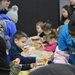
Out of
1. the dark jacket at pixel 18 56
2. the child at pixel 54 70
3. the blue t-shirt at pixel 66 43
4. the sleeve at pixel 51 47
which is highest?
the child at pixel 54 70

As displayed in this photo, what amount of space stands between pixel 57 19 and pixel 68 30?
6.56 meters

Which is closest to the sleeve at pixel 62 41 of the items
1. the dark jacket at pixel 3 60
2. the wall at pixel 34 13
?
the dark jacket at pixel 3 60

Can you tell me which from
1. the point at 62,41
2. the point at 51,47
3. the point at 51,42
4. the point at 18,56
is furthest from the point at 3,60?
the point at 51,42

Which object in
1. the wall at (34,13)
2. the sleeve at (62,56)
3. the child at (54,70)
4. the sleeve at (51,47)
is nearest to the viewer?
the child at (54,70)

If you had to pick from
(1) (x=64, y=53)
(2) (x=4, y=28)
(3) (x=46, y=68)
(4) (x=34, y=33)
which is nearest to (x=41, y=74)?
(3) (x=46, y=68)

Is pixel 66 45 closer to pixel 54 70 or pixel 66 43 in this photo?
pixel 66 43

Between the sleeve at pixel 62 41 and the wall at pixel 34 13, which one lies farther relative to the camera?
the wall at pixel 34 13

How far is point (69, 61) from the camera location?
2.38 m

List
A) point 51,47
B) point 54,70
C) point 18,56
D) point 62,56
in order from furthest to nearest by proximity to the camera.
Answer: point 51,47, point 18,56, point 62,56, point 54,70

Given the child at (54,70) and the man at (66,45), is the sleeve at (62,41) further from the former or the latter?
the child at (54,70)

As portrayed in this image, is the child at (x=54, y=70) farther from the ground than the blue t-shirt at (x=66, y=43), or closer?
farther from the ground

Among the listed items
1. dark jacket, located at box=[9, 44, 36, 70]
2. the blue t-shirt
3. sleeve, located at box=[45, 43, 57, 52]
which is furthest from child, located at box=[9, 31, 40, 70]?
the blue t-shirt

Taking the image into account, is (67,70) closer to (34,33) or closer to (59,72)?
(59,72)

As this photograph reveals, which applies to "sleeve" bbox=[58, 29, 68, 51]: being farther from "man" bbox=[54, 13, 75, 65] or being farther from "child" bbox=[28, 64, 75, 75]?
"child" bbox=[28, 64, 75, 75]
